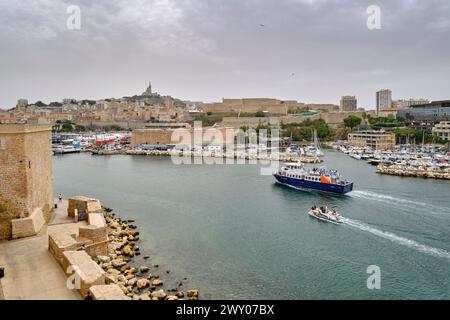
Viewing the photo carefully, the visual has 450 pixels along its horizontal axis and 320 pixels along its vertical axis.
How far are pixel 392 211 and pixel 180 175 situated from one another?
821 centimetres

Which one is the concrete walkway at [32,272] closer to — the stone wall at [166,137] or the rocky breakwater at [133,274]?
the rocky breakwater at [133,274]

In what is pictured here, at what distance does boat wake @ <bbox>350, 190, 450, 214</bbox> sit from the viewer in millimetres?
9011

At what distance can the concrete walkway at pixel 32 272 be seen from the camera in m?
4.17

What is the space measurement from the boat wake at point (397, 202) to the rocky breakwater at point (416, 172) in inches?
175

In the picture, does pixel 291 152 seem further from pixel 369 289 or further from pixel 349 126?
pixel 369 289

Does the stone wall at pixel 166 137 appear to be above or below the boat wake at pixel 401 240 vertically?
above

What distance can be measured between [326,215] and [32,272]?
5.67 m

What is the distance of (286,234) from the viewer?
7.48 metres

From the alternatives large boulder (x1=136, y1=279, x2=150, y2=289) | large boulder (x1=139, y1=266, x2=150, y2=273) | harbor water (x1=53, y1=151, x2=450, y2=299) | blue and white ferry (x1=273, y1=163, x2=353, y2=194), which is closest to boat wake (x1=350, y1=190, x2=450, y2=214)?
harbor water (x1=53, y1=151, x2=450, y2=299)

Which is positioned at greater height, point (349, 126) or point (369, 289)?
point (349, 126)

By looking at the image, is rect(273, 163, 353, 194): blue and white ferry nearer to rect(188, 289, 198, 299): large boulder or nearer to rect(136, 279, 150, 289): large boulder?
rect(188, 289, 198, 299): large boulder

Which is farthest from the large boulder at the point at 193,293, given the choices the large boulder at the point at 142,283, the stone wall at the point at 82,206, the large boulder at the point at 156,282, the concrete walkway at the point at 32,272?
the stone wall at the point at 82,206
